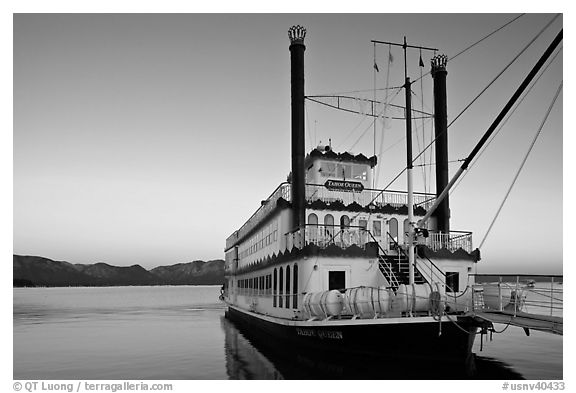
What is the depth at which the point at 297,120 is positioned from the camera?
2066 centimetres

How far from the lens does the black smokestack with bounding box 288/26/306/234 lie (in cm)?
2006

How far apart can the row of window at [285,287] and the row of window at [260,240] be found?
1.57 m

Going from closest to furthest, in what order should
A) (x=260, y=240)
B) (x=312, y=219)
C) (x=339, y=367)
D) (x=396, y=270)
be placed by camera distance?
1. (x=339, y=367)
2. (x=396, y=270)
3. (x=312, y=219)
4. (x=260, y=240)

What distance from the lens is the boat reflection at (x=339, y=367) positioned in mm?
14784

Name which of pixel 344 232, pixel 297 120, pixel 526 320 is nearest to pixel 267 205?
pixel 344 232

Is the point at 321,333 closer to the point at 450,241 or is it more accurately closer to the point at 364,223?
the point at 364,223

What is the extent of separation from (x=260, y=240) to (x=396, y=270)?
29.7 ft

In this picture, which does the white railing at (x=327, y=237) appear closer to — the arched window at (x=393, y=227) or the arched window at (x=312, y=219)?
the arched window at (x=312, y=219)

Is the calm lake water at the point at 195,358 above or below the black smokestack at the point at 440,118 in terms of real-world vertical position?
below

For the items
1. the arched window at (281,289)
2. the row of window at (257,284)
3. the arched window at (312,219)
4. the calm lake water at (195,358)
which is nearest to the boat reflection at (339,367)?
the calm lake water at (195,358)
